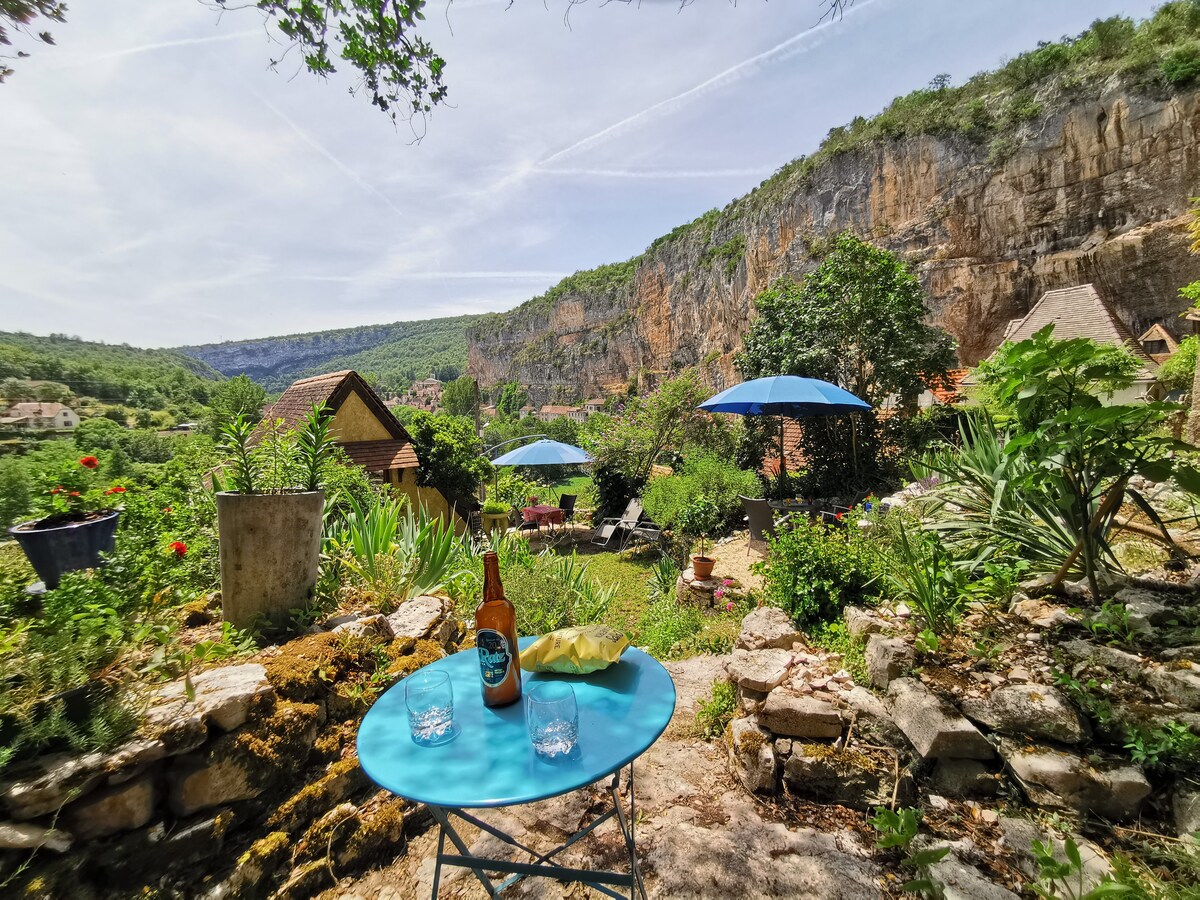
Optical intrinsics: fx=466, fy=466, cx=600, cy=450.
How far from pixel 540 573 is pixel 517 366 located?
231 feet

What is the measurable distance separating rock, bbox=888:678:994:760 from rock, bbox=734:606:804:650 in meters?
0.88

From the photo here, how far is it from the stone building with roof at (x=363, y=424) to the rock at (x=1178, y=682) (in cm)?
927

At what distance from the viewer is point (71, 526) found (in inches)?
82.3

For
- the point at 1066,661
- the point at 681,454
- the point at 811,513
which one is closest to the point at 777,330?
the point at 681,454

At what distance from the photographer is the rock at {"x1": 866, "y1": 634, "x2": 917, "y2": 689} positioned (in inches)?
88.0

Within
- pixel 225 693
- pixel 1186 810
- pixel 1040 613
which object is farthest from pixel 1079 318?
pixel 225 693

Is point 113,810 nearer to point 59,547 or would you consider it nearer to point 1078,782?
point 59,547

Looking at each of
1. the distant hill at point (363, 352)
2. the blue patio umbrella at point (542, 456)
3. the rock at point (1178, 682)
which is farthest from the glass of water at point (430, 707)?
the distant hill at point (363, 352)

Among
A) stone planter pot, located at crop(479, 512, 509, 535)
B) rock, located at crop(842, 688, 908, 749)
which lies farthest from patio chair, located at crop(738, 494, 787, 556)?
stone planter pot, located at crop(479, 512, 509, 535)

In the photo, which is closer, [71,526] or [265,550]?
[71,526]

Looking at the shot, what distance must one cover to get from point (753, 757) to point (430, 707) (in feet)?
5.19

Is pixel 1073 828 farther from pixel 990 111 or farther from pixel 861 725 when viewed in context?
pixel 990 111

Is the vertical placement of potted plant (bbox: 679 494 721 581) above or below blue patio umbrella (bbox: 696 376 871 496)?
below

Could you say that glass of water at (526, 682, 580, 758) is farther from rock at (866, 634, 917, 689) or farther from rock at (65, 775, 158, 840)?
rock at (866, 634, 917, 689)
